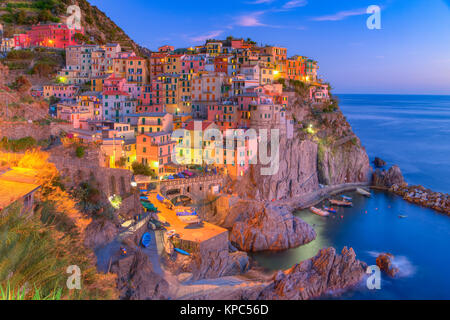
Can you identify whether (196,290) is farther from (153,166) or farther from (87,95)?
(87,95)

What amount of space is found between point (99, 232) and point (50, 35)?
124ft

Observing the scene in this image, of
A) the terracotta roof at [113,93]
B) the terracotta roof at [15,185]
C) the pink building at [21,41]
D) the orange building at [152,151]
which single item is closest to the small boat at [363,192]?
the orange building at [152,151]

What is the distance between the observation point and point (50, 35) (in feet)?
144

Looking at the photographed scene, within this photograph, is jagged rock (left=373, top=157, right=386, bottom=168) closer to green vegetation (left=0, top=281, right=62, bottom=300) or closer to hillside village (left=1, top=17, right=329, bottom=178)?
hillside village (left=1, top=17, right=329, bottom=178)

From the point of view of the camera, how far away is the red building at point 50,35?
1718 inches

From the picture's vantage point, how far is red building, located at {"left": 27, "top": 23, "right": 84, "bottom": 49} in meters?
43.6

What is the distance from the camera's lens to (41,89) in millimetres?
34406

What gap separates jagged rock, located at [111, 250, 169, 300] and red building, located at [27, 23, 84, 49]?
39.5m

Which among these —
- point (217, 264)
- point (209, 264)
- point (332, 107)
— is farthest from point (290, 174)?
point (209, 264)

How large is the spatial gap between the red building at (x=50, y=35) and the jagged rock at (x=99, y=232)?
119ft

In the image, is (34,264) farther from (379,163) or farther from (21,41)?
(379,163)

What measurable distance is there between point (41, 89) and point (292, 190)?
26047 mm

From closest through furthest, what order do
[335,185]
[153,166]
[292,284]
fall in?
[292,284], [153,166], [335,185]
